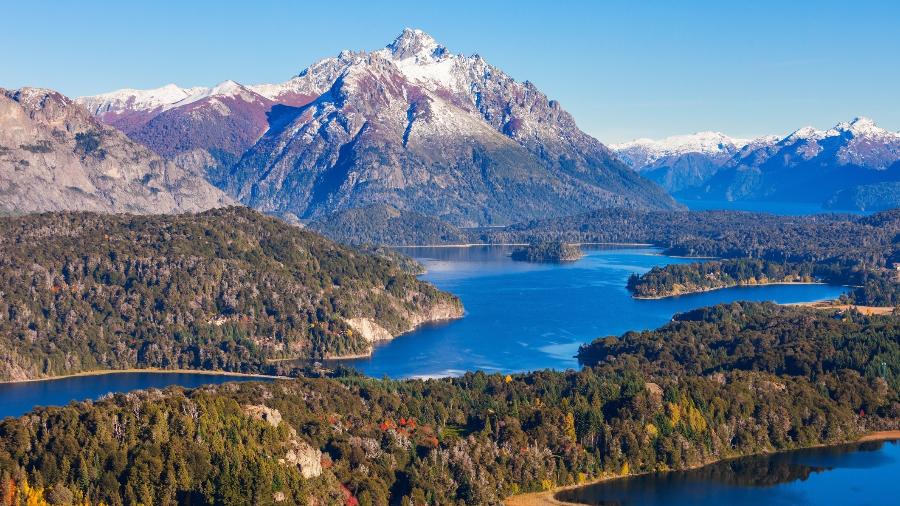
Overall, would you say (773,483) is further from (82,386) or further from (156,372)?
(156,372)

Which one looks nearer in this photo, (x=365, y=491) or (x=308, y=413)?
(x=365, y=491)

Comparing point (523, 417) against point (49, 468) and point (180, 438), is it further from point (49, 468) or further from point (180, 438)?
point (49, 468)

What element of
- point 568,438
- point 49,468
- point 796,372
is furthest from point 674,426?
point 49,468

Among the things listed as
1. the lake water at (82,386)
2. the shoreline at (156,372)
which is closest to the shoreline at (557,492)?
the lake water at (82,386)

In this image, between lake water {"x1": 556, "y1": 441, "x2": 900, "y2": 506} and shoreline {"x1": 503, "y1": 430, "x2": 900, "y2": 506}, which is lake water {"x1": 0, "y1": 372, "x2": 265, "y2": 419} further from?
lake water {"x1": 556, "y1": 441, "x2": 900, "y2": 506}

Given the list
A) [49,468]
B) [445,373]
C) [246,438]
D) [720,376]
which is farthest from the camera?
[445,373]

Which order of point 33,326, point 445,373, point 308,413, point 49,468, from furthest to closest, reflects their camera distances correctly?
point 33,326 → point 445,373 → point 308,413 → point 49,468

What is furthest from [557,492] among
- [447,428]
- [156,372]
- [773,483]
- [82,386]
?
[156,372]
